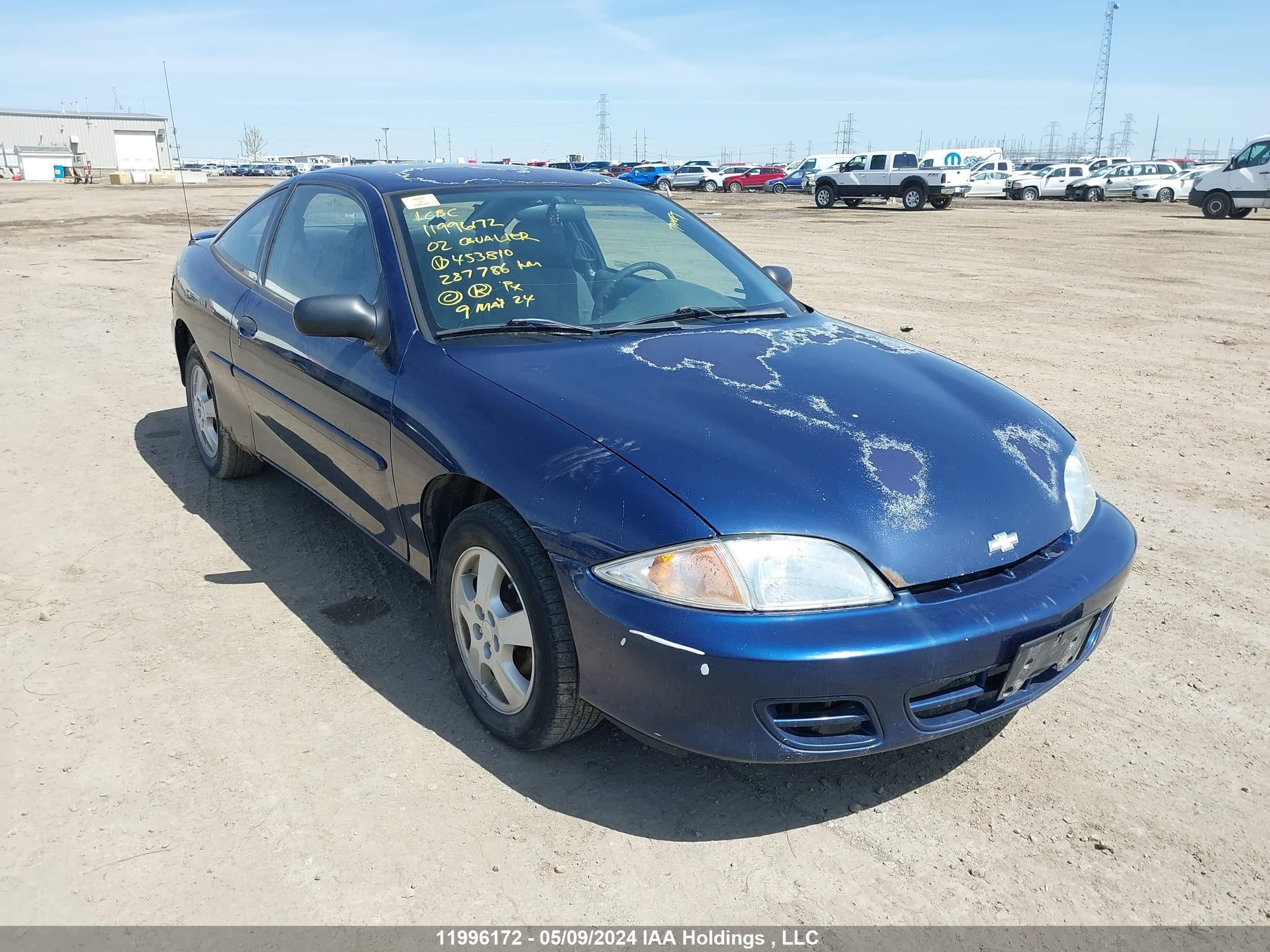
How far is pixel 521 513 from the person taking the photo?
2.45 metres

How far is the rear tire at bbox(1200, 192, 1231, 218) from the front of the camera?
24766 millimetres

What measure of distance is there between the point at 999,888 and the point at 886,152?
34525mm

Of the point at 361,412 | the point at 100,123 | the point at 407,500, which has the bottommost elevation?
the point at 407,500

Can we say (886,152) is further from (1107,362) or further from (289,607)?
(289,607)

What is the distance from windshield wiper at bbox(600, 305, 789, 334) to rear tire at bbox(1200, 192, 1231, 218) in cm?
2641

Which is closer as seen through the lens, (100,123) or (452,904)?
(452,904)

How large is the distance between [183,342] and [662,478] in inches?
154

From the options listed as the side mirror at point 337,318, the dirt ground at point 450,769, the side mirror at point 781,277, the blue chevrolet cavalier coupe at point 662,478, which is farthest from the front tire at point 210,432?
the side mirror at point 781,277

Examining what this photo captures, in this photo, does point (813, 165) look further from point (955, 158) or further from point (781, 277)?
point (781, 277)

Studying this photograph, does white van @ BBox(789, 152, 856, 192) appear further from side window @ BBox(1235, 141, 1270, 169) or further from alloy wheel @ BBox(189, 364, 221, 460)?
alloy wheel @ BBox(189, 364, 221, 460)

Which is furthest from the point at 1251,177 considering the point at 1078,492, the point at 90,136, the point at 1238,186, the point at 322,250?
the point at 90,136

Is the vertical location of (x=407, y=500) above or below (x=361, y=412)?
below
